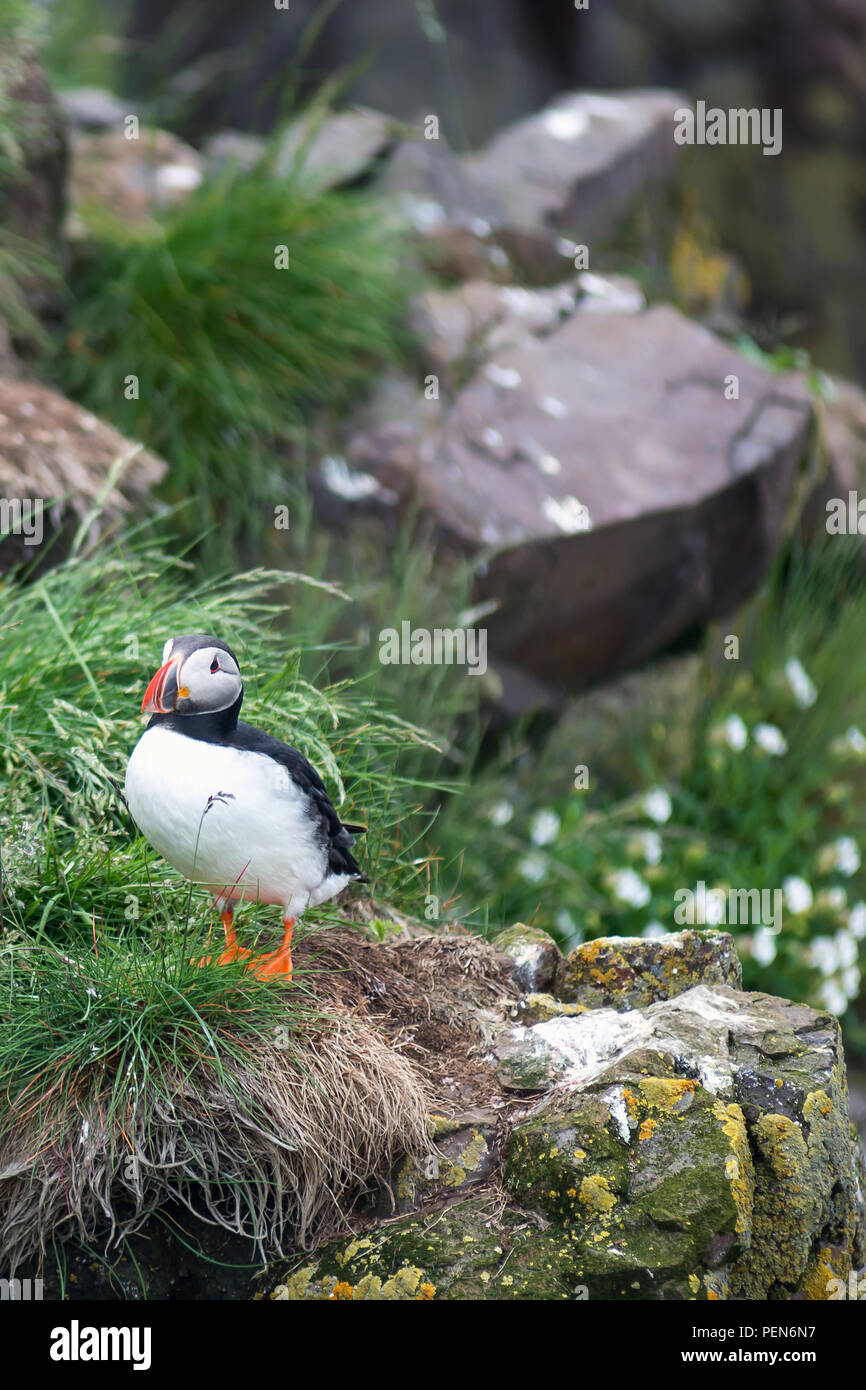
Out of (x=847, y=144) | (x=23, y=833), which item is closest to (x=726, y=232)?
(x=847, y=144)

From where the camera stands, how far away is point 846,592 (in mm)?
6035

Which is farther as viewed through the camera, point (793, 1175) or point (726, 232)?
point (726, 232)

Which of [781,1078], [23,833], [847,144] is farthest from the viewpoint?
[847,144]

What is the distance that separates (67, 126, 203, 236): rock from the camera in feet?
18.9

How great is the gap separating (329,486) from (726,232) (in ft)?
22.7

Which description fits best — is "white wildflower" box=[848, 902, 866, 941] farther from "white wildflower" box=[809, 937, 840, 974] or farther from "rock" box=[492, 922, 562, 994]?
"rock" box=[492, 922, 562, 994]

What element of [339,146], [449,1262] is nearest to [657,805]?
[449,1262]

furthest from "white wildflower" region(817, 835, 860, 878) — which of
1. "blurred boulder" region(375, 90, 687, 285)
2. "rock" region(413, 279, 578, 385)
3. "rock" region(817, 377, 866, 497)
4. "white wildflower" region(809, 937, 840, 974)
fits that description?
"blurred boulder" region(375, 90, 687, 285)

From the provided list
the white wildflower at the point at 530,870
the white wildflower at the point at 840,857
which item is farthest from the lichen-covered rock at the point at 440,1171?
the white wildflower at the point at 840,857

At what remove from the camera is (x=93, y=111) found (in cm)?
725

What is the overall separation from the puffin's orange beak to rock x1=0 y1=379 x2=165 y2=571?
1463 millimetres

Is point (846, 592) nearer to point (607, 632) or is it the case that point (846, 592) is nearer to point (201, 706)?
point (607, 632)

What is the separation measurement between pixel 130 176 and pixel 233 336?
1834mm

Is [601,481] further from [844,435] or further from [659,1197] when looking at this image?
[659,1197]
